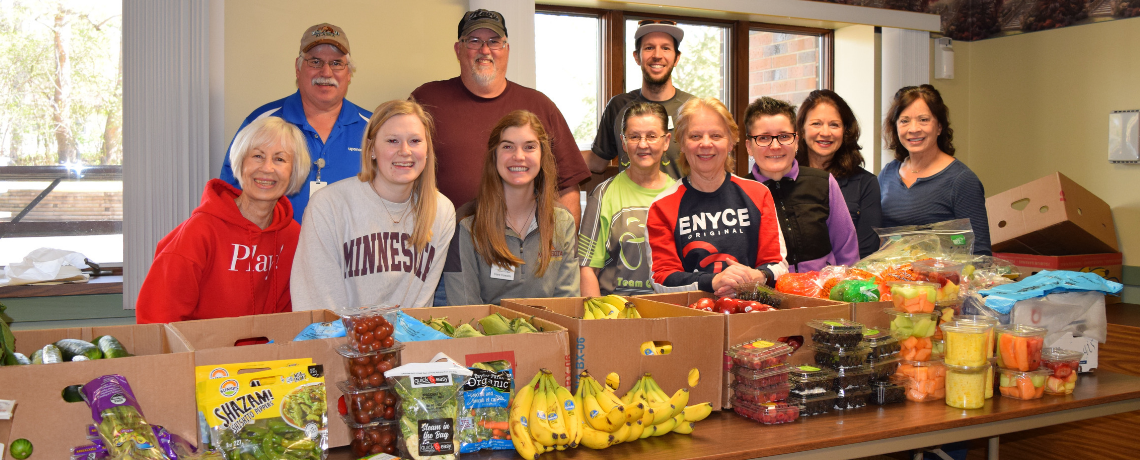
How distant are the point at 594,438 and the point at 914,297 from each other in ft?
3.08

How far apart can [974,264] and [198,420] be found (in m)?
2.24

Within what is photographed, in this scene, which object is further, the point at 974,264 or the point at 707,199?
the point at 707,199

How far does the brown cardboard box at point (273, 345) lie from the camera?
1391 millimetres

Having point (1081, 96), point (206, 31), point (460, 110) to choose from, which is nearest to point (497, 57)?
point (460, 110)

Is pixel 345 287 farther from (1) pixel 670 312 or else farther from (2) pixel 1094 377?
(2) pixel 1094 377

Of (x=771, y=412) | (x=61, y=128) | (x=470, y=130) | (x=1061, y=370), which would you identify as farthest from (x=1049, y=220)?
(x=61, y=128)

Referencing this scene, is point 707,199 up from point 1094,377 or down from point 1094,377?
up

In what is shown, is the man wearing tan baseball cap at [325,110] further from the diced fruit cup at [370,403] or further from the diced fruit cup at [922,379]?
the diced fruit cup at [922,379]

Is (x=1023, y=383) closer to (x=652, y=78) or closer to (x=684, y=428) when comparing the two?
(x=684, y=428)

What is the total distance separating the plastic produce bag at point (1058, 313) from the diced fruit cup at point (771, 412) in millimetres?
861

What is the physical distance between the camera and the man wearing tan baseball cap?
306cm

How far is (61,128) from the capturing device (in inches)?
153

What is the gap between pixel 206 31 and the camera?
12.0 feet

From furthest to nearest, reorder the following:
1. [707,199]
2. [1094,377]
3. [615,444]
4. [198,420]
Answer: [707,199], [1094,377], [615,444], [198,420]
